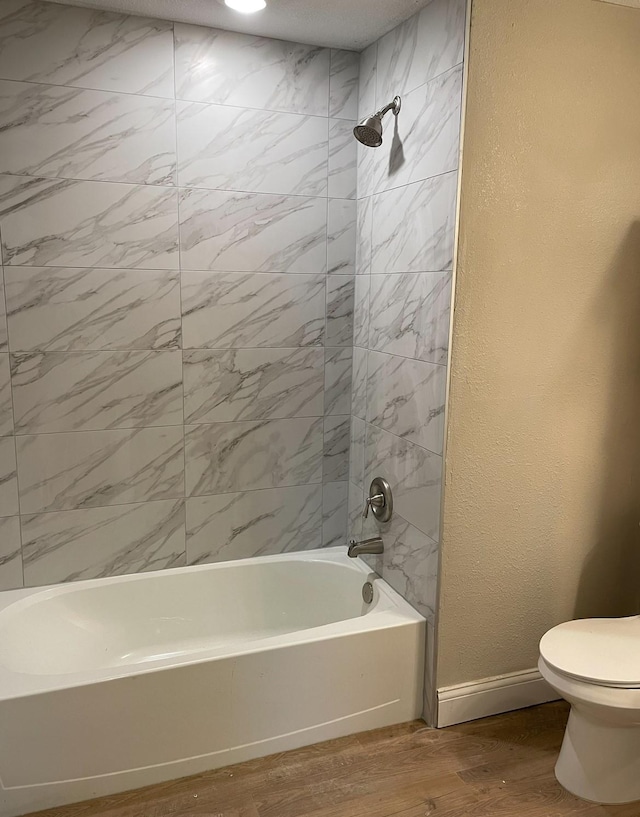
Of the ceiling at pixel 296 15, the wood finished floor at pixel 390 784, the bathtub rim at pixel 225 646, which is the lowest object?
the wood finished floor at pixel 390 784

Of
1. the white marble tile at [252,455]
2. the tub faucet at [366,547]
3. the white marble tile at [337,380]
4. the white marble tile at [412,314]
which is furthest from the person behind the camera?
the white marble tile at [337,380]

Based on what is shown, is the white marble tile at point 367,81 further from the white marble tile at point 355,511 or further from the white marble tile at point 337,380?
the white marble tile at point 355,511

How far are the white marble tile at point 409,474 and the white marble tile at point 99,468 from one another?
0.80 m

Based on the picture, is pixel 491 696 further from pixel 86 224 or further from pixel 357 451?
pixel 86 224

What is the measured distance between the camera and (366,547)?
266 centimetres

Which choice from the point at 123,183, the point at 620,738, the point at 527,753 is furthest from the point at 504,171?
the point at 527,753

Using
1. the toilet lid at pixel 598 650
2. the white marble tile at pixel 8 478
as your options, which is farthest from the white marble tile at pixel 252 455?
the toilet lid at pixel 598 650

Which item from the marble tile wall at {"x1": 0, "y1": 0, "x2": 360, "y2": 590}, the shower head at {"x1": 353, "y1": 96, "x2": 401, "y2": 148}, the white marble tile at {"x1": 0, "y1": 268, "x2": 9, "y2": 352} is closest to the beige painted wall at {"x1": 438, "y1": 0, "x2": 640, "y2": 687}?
the marble tile wall at {"x1": 0, "y1": 0, "x2": 360, "y2": 590}

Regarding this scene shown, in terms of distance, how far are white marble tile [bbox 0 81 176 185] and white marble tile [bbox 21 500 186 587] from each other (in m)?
1.28

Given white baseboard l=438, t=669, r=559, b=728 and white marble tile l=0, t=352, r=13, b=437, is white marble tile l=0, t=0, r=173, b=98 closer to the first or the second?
white marble tile l=0, t=352, r=13, b=437

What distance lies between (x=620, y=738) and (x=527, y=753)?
349mm

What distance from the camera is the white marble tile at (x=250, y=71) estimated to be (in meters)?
2.49

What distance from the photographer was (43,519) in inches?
103

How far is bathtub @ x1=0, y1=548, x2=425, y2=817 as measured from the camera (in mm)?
1990
